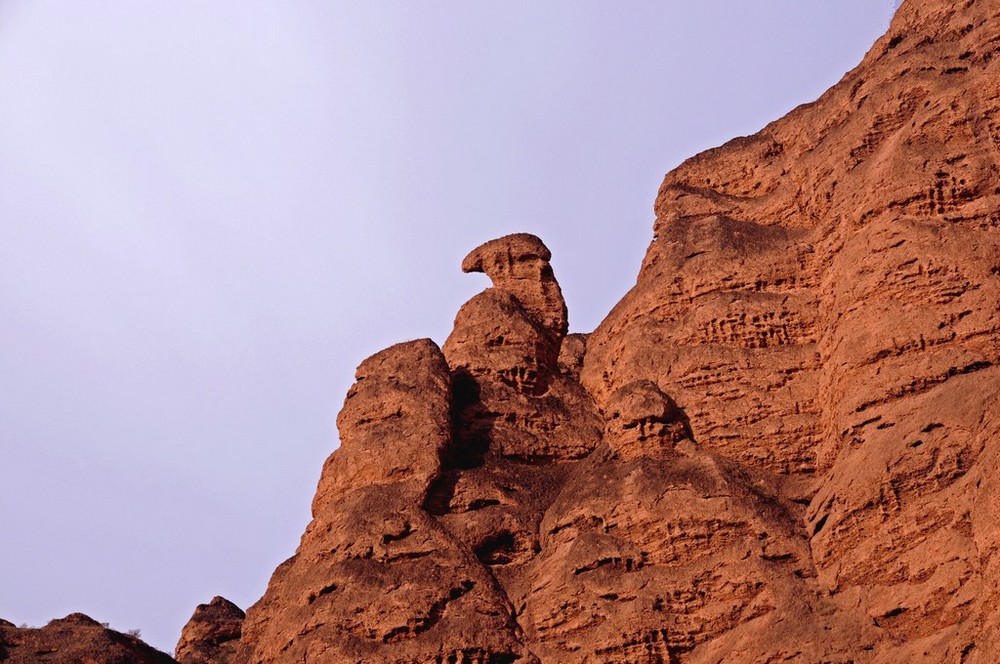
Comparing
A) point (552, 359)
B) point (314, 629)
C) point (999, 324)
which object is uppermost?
point (552, 359)

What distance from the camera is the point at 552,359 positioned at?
4012cm

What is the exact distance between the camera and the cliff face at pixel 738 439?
2694 centimetres

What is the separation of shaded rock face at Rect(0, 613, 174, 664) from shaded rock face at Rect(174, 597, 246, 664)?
6.94 meters

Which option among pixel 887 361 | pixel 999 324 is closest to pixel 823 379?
pixel 887 361

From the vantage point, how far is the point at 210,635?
155 feet

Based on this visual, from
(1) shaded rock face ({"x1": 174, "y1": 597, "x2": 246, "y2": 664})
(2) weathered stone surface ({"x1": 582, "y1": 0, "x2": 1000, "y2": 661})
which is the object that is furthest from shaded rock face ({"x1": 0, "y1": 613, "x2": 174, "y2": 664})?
(2) weathered stone surface ({"x1": 582, "y1": 0, "x2": 1000, "y2": 661})

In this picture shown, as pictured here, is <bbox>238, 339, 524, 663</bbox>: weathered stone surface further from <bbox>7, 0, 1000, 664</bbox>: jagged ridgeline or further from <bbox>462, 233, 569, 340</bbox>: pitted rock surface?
<bbox>462, 233, 569, 340</bbox>: pitted rock surface

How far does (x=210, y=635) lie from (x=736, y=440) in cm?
2404

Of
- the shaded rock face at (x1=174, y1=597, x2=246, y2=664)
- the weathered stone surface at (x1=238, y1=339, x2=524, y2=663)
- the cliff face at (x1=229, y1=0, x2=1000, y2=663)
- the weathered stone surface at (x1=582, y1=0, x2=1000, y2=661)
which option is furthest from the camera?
the shaded rock face at (x1=174, y1=597, x2=246, y2=664)

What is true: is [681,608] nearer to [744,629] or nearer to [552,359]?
[744,629]

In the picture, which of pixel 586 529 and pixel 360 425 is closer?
pixel 586 529

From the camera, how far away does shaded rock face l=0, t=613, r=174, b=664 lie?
3628 centimetres

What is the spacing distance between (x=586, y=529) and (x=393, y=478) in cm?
604

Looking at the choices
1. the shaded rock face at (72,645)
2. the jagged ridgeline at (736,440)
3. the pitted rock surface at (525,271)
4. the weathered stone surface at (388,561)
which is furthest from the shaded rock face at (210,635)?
the pitted rock surface at (525,271)
